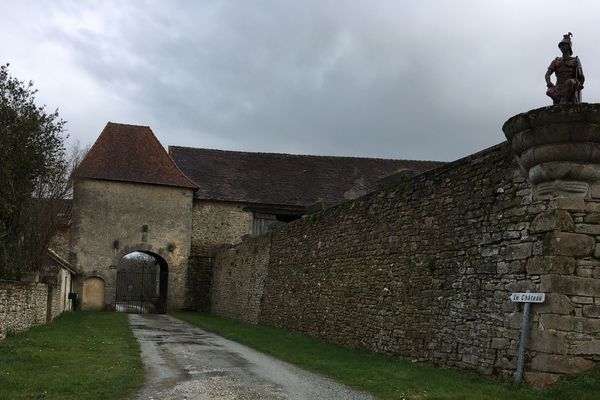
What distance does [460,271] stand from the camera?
1062cm

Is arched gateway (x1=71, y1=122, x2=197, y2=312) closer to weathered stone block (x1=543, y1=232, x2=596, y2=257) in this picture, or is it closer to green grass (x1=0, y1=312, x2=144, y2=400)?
green grass (x1=0, y1=312, x2=144, y2=400)

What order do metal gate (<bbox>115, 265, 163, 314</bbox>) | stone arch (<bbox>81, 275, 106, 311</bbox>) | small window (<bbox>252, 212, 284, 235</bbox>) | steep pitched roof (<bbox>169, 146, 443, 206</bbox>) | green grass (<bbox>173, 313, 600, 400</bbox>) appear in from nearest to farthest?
green grass (<bbox>173, 313, 600, 400</bbox>) → stone arch (<bbox>81, 275, 106, 311</bbox>) → small window (<bbox>252, 212, 284, 235</bbox>) → steep pitched roof (<bbox>169, 146, 443, 206</bbox>) → metal gate (<bbox>115, 265, 163, 314</bbox>)

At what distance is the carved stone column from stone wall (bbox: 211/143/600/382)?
237 millimetres

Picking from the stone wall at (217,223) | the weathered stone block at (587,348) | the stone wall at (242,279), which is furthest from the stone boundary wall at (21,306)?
the stone wall at (217,223)

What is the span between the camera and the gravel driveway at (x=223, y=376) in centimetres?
838

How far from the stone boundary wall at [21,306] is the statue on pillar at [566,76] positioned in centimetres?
1182

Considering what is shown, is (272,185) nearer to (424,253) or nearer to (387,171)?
(387,171)

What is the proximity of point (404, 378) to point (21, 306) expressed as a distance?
10457mm

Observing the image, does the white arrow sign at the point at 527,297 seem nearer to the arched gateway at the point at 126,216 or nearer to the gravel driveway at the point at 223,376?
the gravel driveway at the point at 223,376

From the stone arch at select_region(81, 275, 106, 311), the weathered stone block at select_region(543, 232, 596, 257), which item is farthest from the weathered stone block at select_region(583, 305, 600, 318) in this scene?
the stone arch at select_region(81, 275, 106, 311)

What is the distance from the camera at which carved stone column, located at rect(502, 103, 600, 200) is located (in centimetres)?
822

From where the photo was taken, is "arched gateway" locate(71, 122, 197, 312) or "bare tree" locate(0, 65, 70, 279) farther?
"arched gateway" locate(71, 122, 197, 312)

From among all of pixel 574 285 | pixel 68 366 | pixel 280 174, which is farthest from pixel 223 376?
pixel 280 174

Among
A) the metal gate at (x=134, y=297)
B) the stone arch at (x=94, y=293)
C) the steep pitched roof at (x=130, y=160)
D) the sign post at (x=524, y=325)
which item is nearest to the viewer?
the sign post at (x=524, y=325)
